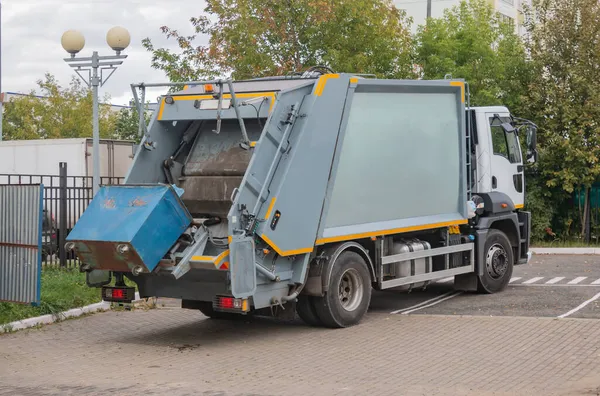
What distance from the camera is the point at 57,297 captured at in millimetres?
13180

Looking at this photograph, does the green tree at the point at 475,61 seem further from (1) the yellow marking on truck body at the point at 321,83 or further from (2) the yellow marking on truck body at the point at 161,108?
(2) the yellow marking on truck body at the point at 161,108

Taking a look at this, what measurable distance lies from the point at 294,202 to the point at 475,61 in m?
14.6

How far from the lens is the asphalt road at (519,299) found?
1280cm

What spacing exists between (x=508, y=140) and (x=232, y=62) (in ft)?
33.8

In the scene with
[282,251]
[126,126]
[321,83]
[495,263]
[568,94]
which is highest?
[126,126]

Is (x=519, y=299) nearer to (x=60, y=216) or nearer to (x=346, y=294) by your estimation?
(x=346, y=294)

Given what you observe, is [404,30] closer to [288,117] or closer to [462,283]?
[462,283]

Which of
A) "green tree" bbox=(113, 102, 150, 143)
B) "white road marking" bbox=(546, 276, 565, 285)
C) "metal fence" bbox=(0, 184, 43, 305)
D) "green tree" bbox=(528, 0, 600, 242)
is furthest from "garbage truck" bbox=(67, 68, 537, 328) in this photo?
"green tree" bbox=(113, 102, 150, 143)

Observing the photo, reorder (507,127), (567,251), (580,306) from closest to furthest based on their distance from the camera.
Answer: (580,306), (507,127), (567,251)

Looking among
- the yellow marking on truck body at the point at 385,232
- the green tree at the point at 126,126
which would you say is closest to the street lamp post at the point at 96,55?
the yellow marking on truck body at the point at 385,232

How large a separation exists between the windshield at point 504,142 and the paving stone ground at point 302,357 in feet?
11.1

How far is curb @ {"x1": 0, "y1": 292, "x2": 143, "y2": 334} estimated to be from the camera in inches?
464

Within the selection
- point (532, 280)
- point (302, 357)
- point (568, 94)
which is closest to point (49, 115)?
point (568, 94)

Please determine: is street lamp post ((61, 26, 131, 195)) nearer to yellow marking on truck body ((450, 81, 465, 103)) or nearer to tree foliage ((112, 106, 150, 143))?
yellow marking on truck body ((450, 81, 465, 103))
